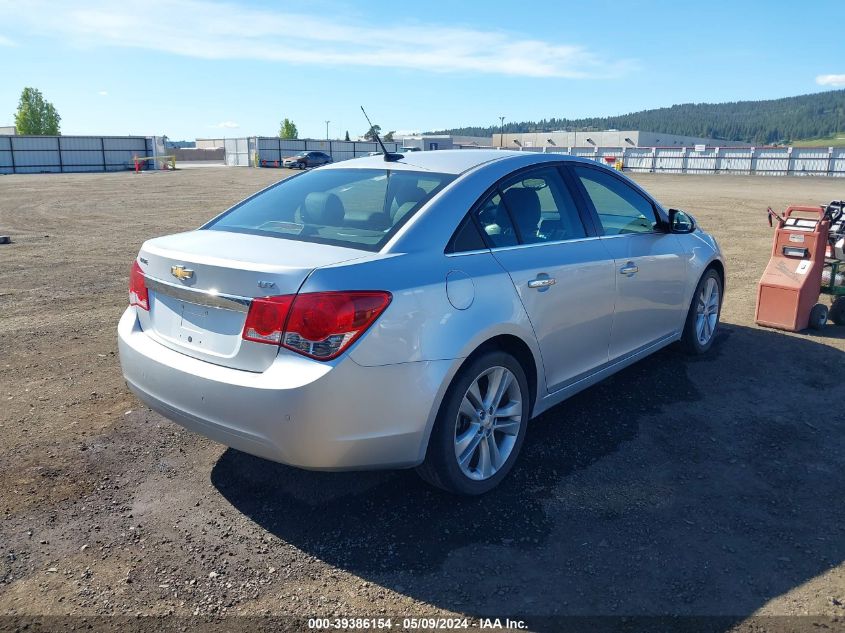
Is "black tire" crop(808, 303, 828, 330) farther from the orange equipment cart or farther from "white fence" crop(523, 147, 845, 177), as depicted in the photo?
"white fence" crop(523, 147, 845, 177)

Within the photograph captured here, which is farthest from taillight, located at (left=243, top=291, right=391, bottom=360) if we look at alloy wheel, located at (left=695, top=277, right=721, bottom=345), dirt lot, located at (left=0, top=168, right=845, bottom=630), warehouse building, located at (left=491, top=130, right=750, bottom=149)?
warehouse building, located at (left=491, top=130, right=750, bottom=149)

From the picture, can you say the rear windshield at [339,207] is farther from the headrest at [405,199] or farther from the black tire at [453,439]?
the black tire at [453,439]

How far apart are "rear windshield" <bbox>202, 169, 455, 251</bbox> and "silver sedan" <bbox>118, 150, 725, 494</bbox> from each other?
15mm

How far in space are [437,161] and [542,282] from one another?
1.00m

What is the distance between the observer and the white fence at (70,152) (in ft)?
163

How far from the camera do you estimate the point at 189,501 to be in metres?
3.56

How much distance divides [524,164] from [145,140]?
200ft

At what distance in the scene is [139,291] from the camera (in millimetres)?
3693

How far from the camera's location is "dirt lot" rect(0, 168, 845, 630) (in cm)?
286

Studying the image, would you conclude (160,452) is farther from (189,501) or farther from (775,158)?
(775,158)

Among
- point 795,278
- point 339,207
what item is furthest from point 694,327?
point 339,207

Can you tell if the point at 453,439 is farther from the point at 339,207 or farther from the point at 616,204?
the point at 616,204

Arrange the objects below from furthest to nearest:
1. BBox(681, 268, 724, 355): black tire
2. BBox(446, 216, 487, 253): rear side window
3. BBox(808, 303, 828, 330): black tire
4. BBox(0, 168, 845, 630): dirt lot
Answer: BBox(808, 303, 828, 330): black tire, BBox(681, 268, 724, 355): black tire, BBox(446, 216, 487, 253): rear side window, BBox(0, 168, 845, 630): dirt lot

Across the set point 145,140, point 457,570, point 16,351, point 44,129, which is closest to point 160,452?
point 457,570
